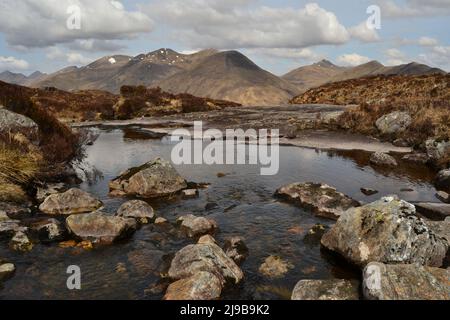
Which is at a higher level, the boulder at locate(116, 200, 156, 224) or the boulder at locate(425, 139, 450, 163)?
the boulder at locate(425, 139, 450, 163)

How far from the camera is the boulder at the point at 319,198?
15.9 metres

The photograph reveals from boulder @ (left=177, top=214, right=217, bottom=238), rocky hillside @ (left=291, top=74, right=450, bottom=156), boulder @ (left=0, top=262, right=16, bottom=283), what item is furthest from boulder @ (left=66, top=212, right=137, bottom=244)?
rocky hillside @ (left=291, top=74, right=450, bottom=156)

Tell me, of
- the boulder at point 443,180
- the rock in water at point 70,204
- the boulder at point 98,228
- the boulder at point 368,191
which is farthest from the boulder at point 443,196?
the rock in water at point 70,204

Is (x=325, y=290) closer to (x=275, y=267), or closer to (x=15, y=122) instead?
(x=275, y=267)

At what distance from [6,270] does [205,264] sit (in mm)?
5401

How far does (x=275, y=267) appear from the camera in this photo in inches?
452

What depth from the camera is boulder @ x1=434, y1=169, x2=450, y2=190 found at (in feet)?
65.6

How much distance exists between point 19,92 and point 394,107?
32528 millimetres

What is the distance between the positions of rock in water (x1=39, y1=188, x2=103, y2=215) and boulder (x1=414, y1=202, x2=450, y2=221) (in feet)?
42.2

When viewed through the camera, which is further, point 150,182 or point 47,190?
point 150,182

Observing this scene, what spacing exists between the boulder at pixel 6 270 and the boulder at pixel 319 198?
10510 mm

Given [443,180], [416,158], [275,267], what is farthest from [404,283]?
[416,158]

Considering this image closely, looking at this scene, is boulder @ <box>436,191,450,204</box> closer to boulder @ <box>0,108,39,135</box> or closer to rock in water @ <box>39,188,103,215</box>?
rock in water @ <box>39,188,103,215</box>

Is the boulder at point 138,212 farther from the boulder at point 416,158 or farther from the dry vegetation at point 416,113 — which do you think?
the dry vegetation at point 416,113
